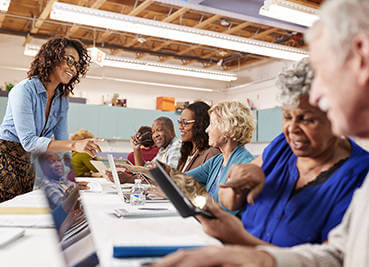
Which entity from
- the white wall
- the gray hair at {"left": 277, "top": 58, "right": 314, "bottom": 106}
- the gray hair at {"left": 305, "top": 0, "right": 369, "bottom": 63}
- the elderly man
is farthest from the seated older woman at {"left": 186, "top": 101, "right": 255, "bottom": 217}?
the white wall

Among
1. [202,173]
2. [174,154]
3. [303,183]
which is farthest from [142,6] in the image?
[303,183]

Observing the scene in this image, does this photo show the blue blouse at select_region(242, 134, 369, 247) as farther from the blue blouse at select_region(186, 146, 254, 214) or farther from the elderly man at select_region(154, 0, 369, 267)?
the blue blouse at select_region(186, 146, 254, 214)

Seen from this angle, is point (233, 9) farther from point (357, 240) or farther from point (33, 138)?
point (357, 240)

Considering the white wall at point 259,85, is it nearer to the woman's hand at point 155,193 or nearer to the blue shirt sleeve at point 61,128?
the blue shirt sleeve at point 61,128

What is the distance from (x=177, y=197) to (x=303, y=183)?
1.45 feet

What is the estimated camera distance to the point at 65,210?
4.25ft

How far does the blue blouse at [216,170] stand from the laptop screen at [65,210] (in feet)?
2.61

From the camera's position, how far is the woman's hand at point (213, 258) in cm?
74

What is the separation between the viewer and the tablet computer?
3.59ft

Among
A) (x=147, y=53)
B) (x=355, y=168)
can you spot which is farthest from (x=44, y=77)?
(x=147, y=53)

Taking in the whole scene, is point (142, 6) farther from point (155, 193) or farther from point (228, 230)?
point (228, 230)

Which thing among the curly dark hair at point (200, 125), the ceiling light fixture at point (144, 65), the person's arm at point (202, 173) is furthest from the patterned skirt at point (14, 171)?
the ceiling light fixture at point (144, 65)

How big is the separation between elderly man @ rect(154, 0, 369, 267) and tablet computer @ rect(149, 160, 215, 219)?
0.30m

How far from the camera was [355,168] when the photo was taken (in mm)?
1127
